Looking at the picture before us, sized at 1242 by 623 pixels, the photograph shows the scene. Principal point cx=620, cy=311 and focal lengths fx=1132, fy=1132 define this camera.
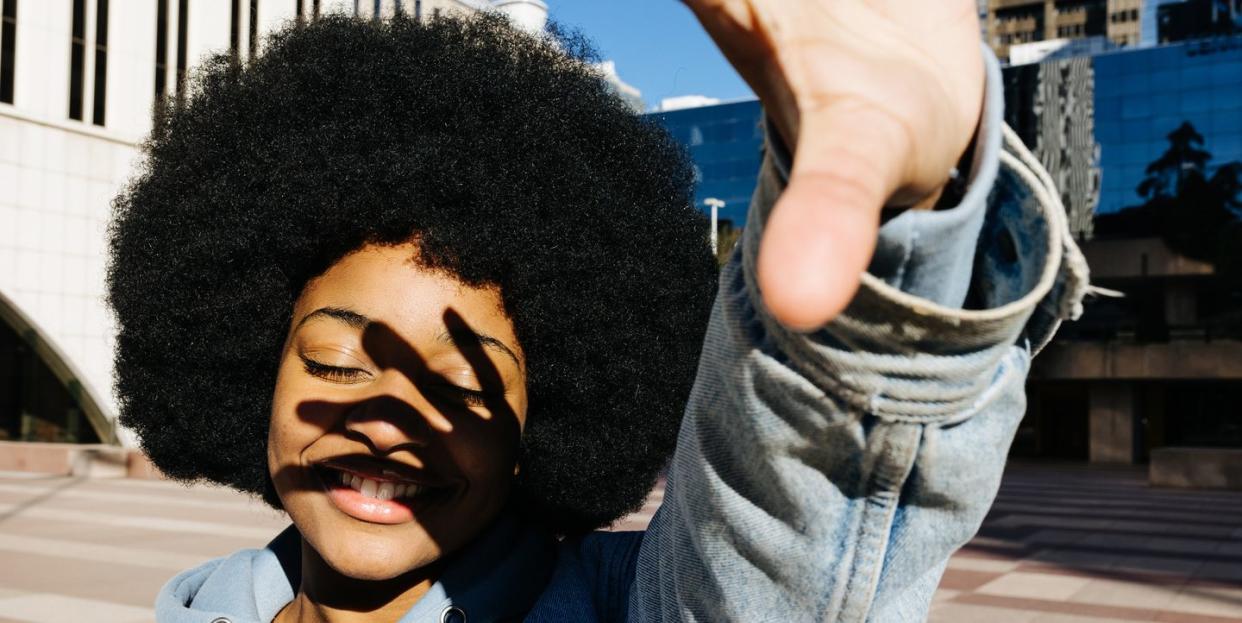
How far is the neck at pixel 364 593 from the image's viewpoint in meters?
1.75

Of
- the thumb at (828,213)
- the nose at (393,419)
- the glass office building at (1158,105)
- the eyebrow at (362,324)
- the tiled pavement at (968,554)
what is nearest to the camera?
the thumb at (828,213)

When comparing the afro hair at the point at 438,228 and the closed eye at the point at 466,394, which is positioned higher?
the afro hair at the point at 438,228

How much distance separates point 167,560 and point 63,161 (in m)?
16.7

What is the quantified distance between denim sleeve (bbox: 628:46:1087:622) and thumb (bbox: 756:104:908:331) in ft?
0.31

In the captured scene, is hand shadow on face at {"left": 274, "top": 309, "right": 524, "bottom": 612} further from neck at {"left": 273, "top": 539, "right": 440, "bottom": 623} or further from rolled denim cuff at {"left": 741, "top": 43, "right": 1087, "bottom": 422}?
rolled denim cuff at {"left": 741, "top": 43, "right": 1087, "bottom": 422}

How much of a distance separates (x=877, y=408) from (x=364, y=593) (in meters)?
1.18

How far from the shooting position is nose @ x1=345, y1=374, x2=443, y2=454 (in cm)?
155

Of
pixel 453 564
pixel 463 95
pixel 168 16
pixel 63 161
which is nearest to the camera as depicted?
pixel 453 564

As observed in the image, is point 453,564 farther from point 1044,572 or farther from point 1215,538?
point 1215,538

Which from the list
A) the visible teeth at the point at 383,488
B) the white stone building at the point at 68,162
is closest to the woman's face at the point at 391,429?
the visible teeth at the point at 383,488

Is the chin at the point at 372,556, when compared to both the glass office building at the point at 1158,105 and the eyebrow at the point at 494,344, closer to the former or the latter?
the eyebrow at the point at 494,344

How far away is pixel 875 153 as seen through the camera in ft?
2.09

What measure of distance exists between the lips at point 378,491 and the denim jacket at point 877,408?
69 cm

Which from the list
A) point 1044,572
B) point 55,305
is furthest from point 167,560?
point 55,305
